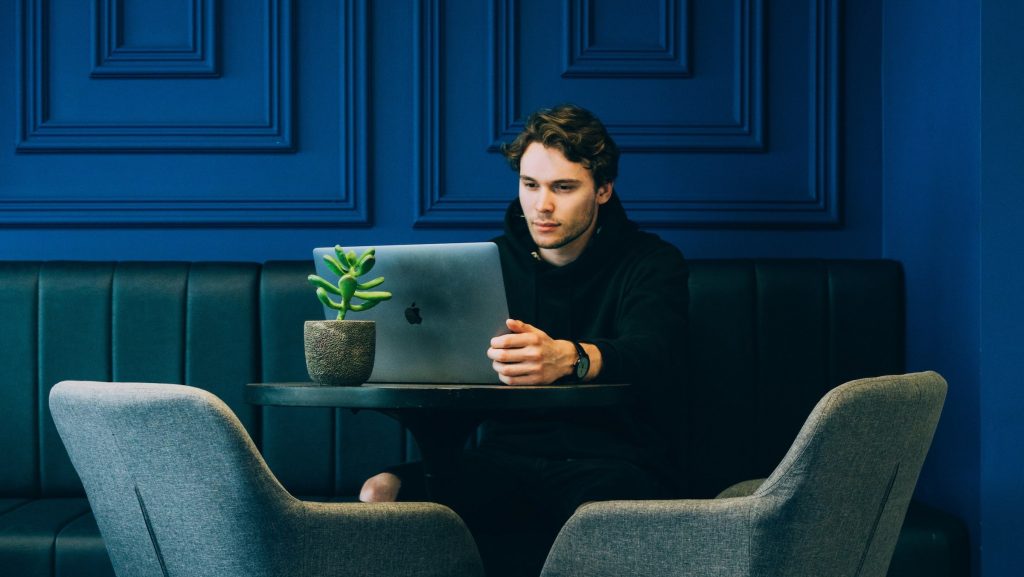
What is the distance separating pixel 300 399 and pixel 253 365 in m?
0.92

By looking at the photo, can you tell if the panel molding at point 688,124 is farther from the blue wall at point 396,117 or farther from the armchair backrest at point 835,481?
the armchair backrest at point 835,481

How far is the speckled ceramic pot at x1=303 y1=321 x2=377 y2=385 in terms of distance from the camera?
1485 millimetres

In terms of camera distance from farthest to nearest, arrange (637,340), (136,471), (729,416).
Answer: (729,416), (637,340), (136,471)

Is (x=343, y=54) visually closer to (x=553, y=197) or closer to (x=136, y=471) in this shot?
(x=553, y=197)

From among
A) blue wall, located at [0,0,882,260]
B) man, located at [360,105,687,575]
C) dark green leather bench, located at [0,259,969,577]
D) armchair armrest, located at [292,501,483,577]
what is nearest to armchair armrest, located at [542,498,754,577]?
armchair armrest, located at [292,501,483,577]

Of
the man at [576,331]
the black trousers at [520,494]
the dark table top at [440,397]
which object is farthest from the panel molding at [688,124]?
the dark table top at [440,397]

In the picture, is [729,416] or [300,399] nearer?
[300,399]

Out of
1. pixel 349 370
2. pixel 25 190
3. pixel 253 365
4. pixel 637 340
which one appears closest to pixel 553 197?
pixel 637 340

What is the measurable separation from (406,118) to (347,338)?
1201 mm

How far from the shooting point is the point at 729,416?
88.3 inches

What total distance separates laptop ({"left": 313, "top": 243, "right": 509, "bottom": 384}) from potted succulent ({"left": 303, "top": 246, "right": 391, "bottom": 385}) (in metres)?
0.04

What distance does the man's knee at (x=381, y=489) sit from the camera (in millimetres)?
1708

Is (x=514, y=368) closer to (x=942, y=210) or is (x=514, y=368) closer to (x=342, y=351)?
(x=342, y=351)

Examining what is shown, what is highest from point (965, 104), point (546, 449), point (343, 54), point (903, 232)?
point (343, 54)
